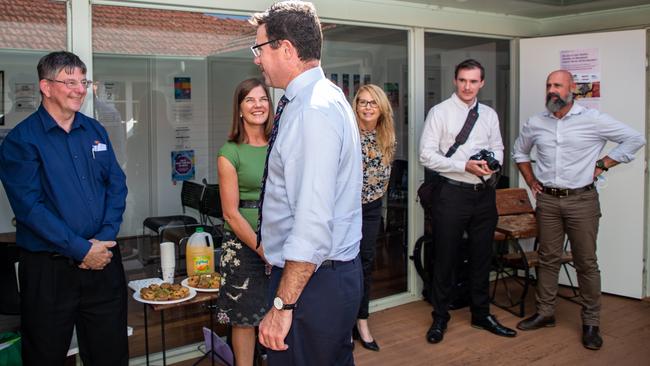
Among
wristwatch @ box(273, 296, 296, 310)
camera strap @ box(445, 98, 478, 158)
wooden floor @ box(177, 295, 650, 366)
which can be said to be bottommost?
wooden floor @ box(177, 295, 650, 366)

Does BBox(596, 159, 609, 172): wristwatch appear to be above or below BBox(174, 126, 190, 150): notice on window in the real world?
below

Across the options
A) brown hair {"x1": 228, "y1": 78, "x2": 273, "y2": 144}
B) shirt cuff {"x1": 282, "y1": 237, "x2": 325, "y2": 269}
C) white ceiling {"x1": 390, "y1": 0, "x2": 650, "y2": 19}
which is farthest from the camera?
white ceiling {"x1": 390, "y1": 0, "x2": 650, "y2": 19}

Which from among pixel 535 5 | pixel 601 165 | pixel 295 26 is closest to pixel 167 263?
pixel 295 26

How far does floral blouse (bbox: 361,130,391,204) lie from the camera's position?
403 centimetres

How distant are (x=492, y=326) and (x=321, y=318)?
2.78 m

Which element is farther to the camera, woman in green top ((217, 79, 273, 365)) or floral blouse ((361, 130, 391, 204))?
floral blouse ((361, 130, 391, 204))

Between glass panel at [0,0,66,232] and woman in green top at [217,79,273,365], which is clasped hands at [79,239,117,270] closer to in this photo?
woman in green top at [217,79,273,365]

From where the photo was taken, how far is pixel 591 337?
4.19m

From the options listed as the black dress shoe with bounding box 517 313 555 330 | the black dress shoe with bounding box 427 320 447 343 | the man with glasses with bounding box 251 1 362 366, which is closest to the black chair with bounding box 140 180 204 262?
the black dress shoe with bounding box 427 320 447 343

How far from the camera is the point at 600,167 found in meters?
4.29

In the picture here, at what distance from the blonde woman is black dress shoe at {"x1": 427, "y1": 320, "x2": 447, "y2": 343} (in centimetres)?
40

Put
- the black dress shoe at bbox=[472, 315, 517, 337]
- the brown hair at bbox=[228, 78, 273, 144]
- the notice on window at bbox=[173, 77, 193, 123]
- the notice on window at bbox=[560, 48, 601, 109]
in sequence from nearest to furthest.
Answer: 1. the brown hair at bbox=[228, 78, 273, 144]
2. the black dress shoe at bbox=[472, 315, 517, 337]
3. the notice on window at bbox=[173, 77, 193, 123]
4. the notice on window at bbox=[560, 48, 601, 109]

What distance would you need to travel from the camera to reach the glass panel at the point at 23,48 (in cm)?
355

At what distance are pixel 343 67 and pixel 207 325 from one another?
2213 millimetres
